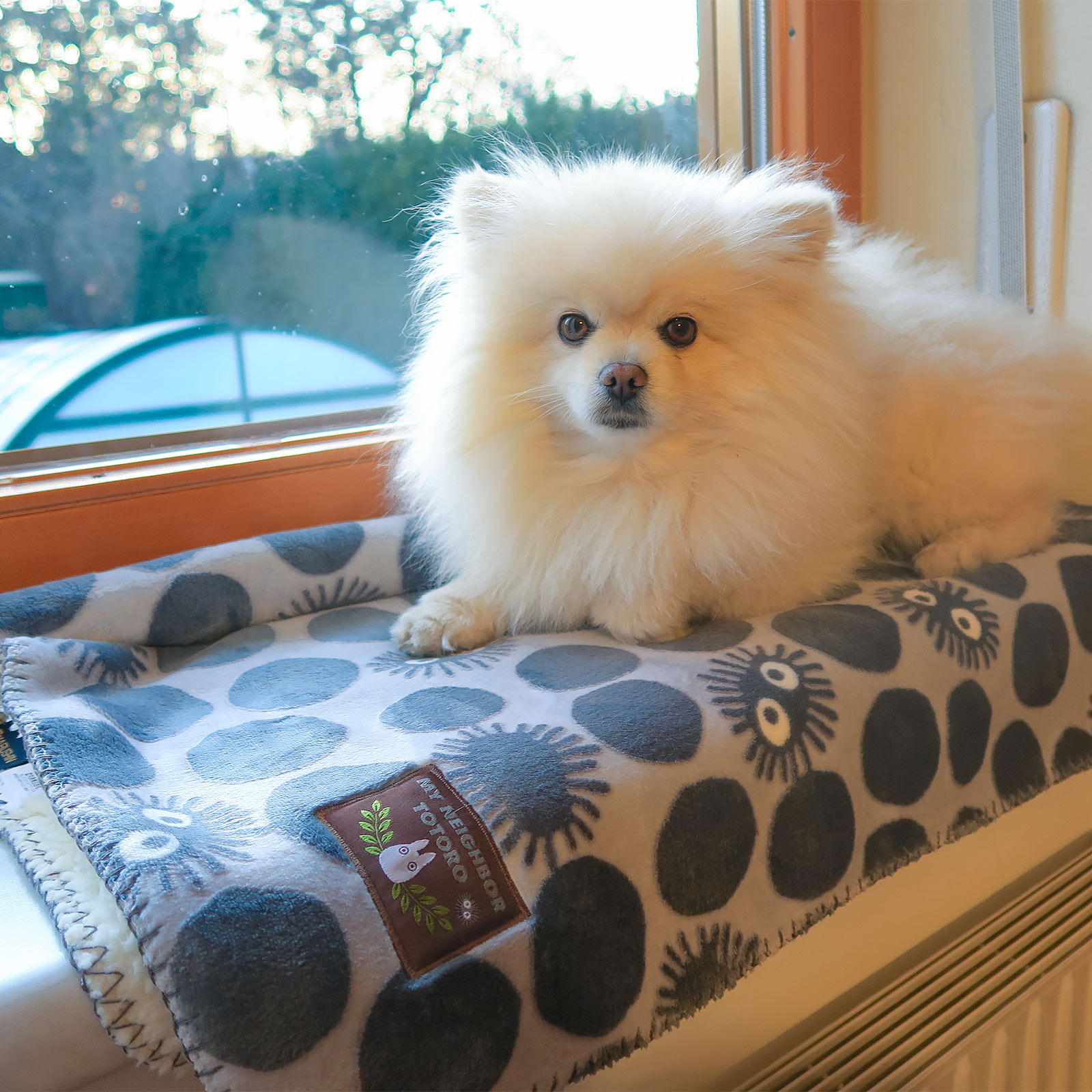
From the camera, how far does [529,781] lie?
2.96ft

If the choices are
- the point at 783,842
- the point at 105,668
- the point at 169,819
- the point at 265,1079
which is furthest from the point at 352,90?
the point at 265,1079

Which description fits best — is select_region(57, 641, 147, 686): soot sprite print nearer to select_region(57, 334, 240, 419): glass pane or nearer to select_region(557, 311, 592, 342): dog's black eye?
select_region(57, 334, 240, 419): glass pane

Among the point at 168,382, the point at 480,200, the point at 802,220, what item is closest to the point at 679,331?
the point at 802,220

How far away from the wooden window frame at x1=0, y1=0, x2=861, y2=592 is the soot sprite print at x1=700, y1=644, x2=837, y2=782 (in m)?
0.77

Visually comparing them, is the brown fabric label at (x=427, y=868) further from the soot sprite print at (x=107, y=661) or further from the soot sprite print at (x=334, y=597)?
the soot sprite print at (x=334, y=597)

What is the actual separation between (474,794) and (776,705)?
389 mm

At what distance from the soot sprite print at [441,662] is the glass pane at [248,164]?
748mm

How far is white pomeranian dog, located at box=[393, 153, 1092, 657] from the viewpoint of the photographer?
123 cm

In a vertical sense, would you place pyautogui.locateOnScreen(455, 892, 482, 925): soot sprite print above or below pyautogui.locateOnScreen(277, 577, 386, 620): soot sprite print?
below

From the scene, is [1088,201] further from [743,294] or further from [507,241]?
[507,241]

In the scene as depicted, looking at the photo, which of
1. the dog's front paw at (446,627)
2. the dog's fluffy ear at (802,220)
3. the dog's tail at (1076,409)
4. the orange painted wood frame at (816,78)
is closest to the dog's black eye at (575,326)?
the dog's fluffy ear at (802,220)

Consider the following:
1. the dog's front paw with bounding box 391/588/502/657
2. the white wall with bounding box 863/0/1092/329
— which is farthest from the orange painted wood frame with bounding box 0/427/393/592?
the white wall with bounding box 863/0/1092/329

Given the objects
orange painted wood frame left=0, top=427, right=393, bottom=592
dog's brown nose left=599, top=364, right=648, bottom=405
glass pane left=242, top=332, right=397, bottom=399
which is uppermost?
glass pane left=242, top=332, right=397, bottom=399

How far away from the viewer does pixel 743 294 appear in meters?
1.26
